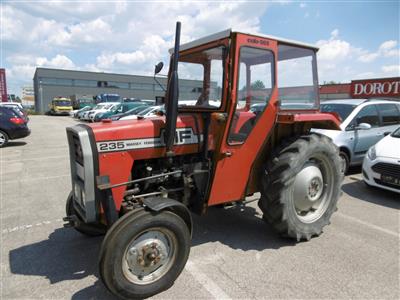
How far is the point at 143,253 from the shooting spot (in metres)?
2.82

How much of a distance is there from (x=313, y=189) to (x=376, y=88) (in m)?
16.5

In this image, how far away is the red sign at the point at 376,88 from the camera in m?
16.4

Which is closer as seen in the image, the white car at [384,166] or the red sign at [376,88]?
the white car at [384,166]

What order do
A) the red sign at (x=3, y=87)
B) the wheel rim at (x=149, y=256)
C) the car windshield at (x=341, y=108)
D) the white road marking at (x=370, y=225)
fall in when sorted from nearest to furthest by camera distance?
the wheel rim at (x=149, y=256)
the white road marking at (x=370, y=225)
the car windshield at (x=341, y=108)
the red sign at (x=3, y=87)

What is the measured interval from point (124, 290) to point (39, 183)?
4.88 metres

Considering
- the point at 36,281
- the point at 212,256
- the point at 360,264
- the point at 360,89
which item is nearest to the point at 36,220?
the point at 36,281

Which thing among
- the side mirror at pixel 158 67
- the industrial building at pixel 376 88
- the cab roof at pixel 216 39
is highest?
the industrial building at pixel 376 88

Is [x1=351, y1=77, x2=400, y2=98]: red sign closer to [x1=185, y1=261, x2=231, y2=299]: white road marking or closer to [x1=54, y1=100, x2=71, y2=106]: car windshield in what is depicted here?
[x1=185, y1=261, x2=231, y2=299]: white road marking

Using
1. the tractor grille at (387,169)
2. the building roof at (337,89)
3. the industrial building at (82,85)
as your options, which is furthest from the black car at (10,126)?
the industrial building at (82,85)

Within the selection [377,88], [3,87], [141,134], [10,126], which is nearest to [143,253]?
[141,134]

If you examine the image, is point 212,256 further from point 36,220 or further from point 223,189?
point 36,220

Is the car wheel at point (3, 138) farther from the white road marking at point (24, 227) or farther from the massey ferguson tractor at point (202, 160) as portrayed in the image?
the massey ferguson tractor at point (202, 160)

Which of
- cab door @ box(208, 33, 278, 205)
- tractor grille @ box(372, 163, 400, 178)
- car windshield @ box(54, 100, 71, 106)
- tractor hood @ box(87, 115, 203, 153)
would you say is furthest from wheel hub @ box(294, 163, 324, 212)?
car windshield @ box(54, 100, 71, 106)

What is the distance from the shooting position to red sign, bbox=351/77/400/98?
16.4 m
